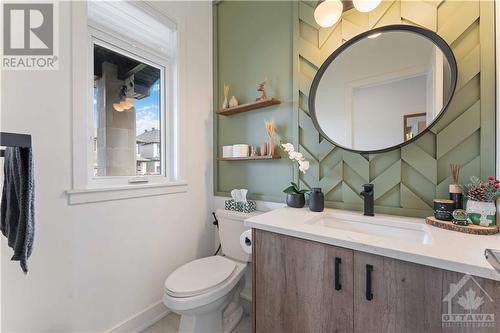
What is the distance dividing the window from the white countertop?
1.02 metres

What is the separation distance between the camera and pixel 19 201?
77 centimetres

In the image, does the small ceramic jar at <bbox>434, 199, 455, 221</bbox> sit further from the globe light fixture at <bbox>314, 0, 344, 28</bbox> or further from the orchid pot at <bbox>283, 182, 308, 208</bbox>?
the globe light fixture at <bbox>314, 0, 344, 28</bbox>

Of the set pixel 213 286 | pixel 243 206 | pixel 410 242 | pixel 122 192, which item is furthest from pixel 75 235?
pixel 410 242

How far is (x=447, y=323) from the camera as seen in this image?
0.69m

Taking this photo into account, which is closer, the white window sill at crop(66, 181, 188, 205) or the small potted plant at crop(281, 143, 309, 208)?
the white window sill at crop(66, 181, 188, 205)

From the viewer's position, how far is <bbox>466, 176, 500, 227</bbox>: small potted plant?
91 cm

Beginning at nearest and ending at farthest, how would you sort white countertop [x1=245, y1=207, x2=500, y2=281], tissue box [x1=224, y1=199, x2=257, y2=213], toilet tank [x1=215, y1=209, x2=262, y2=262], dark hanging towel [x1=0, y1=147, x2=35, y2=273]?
1. white countertop [x1=245, y1=207, x2=500, y2=281]
2. dark hanging towel [x1=0, y1=147, x2=35, y2=273]
3. toilet tank [x1=215, y1=209, x2=262, y2=262]
4. tissue box [x1=224, y1=199, x2=257, y2=213]

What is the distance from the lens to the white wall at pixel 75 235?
102 centimetres

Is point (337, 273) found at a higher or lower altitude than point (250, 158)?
lower

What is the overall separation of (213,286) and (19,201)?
3.07ft

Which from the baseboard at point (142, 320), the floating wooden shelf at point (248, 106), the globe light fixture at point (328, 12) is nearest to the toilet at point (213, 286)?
the baseboard at point (142, 320)

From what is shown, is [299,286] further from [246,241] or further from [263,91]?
[263,91]

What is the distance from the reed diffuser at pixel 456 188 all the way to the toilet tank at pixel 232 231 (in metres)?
1.12

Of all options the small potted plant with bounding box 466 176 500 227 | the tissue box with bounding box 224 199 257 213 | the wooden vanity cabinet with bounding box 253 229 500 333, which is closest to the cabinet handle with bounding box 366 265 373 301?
the wooden vanity cabinet with bounding box 253 229 500 333
